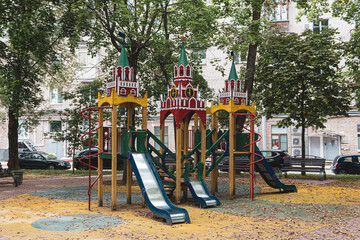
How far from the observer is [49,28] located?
1827 centimetres

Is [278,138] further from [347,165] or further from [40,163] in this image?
[40,163]

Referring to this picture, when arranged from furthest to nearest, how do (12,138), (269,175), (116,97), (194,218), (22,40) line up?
(12,138)
(22,40)
(269,175)
(116,97)
(194,218)

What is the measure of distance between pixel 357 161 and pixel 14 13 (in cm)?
2027

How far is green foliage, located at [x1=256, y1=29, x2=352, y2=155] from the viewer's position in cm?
1888

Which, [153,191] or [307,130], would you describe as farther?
[307,130]

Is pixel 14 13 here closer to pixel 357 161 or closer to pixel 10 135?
pixel 10 135

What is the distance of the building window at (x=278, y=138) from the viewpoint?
1419 inches

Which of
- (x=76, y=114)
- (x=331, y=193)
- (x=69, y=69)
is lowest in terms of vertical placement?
(x=331, y=193)

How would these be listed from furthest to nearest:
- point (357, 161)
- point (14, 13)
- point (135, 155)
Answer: point (357, 161)
point (14, 13)
point (135, 155)

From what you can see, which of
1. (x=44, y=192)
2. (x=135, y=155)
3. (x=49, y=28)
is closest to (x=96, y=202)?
(x=135, y=155)

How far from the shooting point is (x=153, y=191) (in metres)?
9.96

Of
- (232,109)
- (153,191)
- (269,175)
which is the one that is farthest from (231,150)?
(153,191)

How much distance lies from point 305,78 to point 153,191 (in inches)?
470

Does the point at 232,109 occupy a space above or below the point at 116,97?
below
